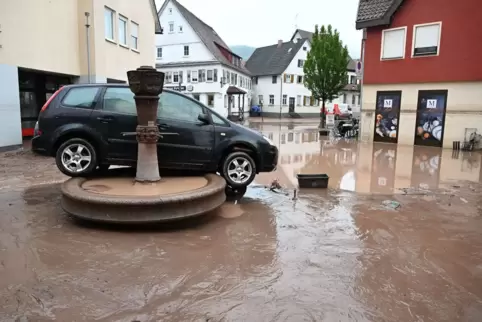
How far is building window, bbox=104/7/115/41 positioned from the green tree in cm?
1417

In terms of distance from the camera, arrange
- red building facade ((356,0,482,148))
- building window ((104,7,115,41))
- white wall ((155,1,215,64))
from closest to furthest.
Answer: red building facade ((356,0,482,148)) → building window ((104,7,115,41)) → white wall ((155,1,215,64))

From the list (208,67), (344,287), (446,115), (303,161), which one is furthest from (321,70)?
(344,287)

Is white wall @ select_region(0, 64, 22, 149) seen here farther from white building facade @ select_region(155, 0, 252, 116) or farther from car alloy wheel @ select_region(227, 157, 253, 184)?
white building facade @ select_region(155, 0, 252, 116)

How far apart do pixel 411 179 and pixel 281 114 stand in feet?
146

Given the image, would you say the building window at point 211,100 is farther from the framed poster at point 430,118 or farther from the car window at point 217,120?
the car window at point 217,120

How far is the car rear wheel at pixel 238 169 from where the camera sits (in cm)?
714

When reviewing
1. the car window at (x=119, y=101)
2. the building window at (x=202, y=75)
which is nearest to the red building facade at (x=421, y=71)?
the car window at (x=119, y=101)

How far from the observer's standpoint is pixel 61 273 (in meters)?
3.96

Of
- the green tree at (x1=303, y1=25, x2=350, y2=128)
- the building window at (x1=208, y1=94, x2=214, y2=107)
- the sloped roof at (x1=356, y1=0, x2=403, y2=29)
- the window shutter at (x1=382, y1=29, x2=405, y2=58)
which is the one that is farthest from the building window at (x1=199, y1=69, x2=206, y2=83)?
the window shutter at (x1=382, y1=29, x2=405, y2=58)

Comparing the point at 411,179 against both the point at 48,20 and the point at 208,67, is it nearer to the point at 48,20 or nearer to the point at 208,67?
the point at 48,20

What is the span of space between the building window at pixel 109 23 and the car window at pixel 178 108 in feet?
39.8

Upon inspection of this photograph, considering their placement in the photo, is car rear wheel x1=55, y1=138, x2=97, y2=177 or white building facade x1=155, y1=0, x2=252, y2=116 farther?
white building facade x1=155, y1=0, x2=252, y2=116

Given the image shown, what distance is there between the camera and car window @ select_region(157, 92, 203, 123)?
6.98 meters

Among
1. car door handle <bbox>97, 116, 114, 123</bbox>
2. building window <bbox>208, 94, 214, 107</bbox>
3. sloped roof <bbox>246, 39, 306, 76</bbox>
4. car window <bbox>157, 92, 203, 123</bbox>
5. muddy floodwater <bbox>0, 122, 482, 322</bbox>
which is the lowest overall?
muddy floodwater <bbox>0, 122, 482, 322</bbox>
